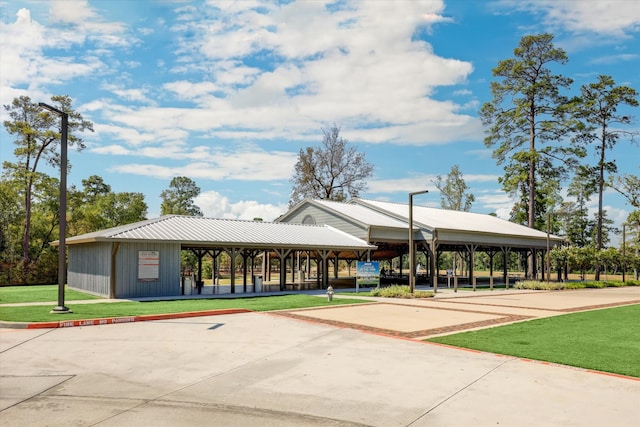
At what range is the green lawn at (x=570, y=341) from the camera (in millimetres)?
9453

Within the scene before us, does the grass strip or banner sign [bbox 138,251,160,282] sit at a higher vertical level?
banner sign [bbox 138,251,160,282]

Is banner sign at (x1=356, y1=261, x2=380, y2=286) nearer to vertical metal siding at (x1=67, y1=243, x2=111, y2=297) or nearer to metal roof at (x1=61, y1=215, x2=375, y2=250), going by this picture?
metal roof at (x1=61, y1=215, x2=375, y2=250)

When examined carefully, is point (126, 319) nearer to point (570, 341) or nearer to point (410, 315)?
point (410, 315)

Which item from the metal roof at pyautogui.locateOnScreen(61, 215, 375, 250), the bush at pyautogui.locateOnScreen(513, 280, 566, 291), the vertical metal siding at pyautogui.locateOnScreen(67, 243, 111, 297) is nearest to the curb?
the metal roof at pyautogui.locateOnScreen(61, 215, 375, 250)

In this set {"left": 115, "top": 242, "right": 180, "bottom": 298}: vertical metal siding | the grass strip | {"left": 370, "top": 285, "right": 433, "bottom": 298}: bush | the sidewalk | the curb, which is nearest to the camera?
the curb

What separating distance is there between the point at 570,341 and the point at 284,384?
7549mm

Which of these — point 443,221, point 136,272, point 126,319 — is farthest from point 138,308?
point 443,221

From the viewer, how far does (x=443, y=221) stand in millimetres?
39656

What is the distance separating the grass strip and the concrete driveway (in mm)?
2517

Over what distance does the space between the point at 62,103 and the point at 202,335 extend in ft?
130

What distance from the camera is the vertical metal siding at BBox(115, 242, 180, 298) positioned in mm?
22469

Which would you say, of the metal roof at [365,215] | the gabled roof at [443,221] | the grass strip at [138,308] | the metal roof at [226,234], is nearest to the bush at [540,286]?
the gabled roof at [443,221]

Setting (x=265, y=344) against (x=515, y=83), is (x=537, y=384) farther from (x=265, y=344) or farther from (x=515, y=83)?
(x=515, y=83)

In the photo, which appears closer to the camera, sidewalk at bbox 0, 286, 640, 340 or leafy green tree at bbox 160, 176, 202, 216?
sidewalk at bbox 0, 286, 640, 340
